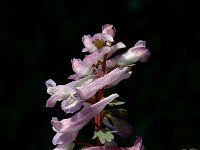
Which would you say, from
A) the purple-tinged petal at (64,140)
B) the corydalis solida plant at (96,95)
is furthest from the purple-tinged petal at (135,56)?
the purple-tinged petal at (64,140)

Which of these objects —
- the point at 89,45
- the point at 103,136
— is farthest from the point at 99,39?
the point at 103,136

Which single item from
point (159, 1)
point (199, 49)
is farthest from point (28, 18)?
point (199, 49)

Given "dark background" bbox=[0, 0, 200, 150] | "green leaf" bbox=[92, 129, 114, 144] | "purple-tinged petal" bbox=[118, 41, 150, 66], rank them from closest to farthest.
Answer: "green leaf" bbox=[92, 129, 114, 144] → "purple-tinged petal" bbox=[118, 41, 150, 66] → "dark background" bbox=[0, 0, 200, 150]

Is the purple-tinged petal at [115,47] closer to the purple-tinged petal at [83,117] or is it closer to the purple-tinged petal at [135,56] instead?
the purple-tinged petal at [135,56]

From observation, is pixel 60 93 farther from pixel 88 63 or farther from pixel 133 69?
pixel 133 69

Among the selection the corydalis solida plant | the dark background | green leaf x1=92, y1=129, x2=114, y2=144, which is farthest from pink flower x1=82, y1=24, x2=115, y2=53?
the dark background

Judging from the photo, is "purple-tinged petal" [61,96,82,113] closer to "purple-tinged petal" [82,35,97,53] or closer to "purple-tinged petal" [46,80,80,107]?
"purple-tinged petal" [46,80,80,107]
